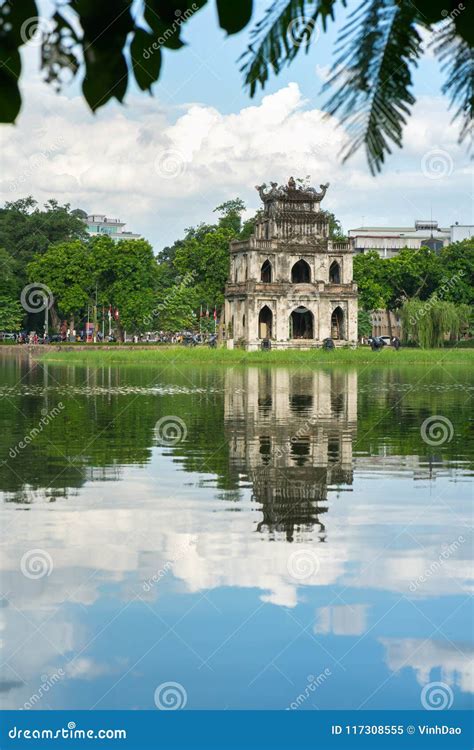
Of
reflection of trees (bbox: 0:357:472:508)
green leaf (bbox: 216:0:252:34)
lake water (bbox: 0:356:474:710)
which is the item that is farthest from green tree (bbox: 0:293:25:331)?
green leaf (bbox: 216:0:252:34)

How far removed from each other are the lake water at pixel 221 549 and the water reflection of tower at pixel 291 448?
58 mm

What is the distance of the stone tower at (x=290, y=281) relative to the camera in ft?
228

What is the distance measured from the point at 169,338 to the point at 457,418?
247ft

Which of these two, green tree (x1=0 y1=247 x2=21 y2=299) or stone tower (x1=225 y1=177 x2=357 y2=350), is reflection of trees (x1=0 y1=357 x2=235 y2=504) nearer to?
stone tower (x1=225 y1=177 x2=357 y2=350)

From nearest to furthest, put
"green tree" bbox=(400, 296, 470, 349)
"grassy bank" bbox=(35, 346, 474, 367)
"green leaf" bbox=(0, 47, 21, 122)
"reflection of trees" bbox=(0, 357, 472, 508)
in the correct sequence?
"green leaf" bbox=(0, 47, 21, 122) → "reflection of trees" bbox=(0, 357, 472, 508) → "grassy bank" bbox=(35, 346, 474, 367) → "green tree" bbox=(400, 296, 470, 349)

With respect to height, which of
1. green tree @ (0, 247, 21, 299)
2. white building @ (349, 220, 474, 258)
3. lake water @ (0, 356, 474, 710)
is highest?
white building @ (349, 220, 474, 258)

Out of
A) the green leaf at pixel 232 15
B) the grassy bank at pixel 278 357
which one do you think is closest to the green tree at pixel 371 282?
the grassy bank at pixel 278 357

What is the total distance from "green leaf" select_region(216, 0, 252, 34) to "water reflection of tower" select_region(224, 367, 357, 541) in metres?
8.29

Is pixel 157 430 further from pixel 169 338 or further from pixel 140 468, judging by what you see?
pixel 169 338

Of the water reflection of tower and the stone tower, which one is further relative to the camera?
the stone tower

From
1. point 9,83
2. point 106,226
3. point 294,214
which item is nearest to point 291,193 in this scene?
point 294,214

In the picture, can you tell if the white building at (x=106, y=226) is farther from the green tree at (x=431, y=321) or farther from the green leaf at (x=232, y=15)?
the green leaf at (x=232, y=15)

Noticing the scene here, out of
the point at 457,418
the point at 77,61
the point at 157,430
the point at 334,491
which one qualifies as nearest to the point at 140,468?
the point at 334,491

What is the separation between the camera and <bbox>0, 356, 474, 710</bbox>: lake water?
22.7ft
